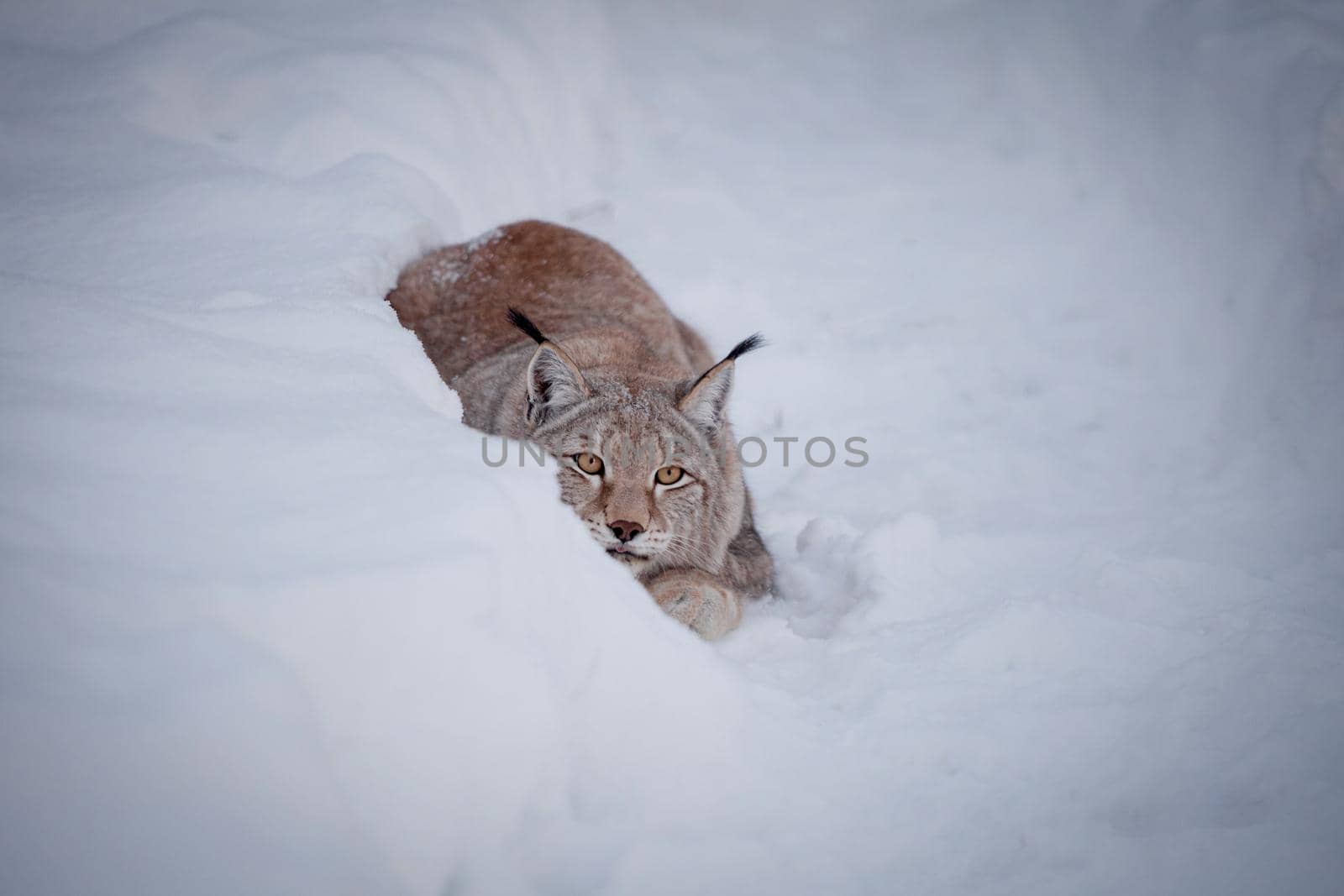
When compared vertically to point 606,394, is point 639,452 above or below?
below

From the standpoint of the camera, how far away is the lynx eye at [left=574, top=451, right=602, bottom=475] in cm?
347

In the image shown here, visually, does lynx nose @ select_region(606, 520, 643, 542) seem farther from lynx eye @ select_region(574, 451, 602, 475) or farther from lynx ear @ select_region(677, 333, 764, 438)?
lynx ear @ select_region(677, 333, 764, 438)

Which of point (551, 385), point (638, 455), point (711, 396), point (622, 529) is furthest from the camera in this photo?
point (711, 396)

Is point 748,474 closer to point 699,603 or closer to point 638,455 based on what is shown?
point 638,455

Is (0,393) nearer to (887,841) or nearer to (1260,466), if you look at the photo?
(887,841)

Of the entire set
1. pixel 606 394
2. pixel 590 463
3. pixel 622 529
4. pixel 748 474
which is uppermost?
pixel 606 394

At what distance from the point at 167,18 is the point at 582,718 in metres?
4.64

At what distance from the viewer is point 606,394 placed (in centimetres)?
362

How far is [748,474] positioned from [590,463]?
1586 millimetres

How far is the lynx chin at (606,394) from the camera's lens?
341 centimetres

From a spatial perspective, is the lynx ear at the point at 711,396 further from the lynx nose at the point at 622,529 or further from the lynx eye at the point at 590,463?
the lynx nose at the point at 622,529

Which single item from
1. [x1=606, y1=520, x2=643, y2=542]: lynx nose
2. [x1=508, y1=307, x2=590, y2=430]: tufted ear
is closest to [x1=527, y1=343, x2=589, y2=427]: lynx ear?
[x1=508, y1=307, x2=590, y2=430]: tufted ear

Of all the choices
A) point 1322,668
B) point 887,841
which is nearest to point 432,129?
point 887,841

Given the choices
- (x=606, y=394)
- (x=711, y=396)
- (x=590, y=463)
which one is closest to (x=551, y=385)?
(x=606, y=394)
